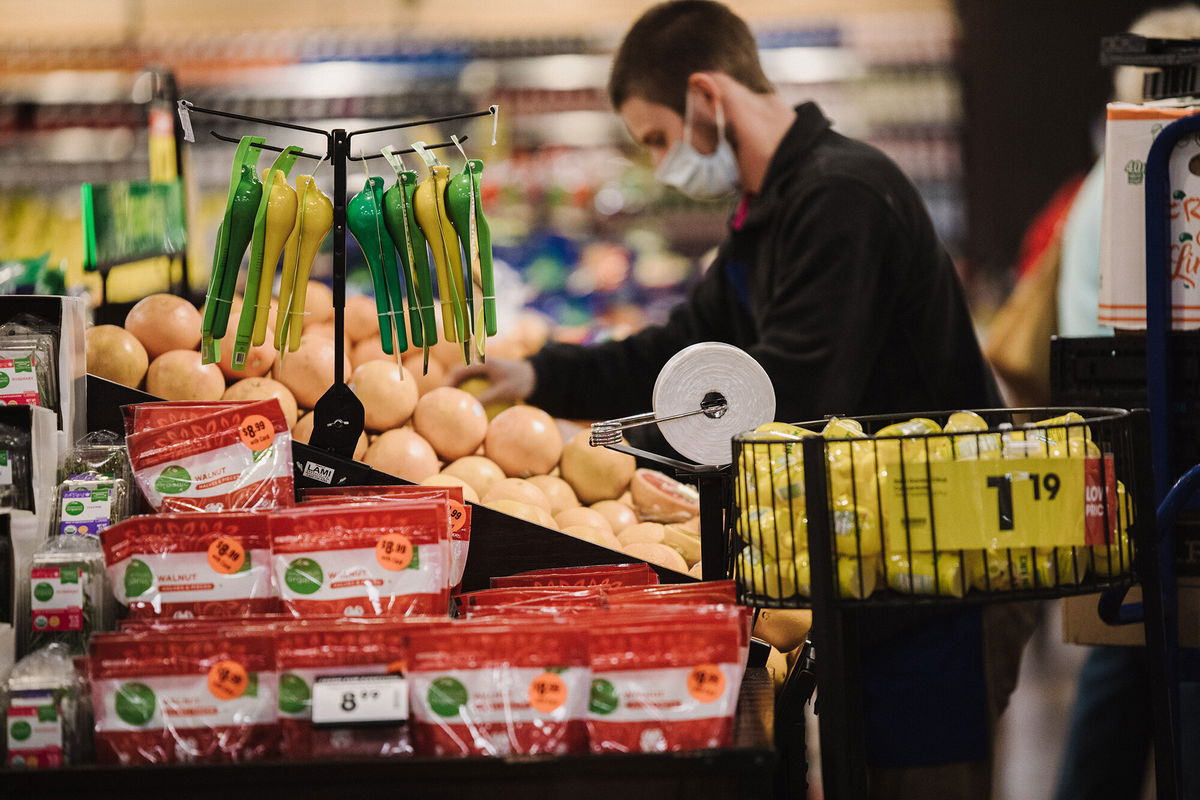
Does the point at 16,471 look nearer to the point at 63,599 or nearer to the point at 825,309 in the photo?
the point at 63,599

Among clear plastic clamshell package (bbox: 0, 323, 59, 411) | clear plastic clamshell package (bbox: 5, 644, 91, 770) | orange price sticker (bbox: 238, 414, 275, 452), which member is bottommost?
clear plastic clamshell package (bbox: 5, 644, 91, 770)

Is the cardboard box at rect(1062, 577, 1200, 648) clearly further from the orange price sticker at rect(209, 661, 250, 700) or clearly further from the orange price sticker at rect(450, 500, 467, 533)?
the orange price sticker at rect(209, 661, 250, 700)

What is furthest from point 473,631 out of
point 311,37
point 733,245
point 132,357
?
point 311,37

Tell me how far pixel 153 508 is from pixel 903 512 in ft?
3.52

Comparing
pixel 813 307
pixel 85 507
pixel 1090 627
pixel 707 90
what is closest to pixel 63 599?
pixel 85 507

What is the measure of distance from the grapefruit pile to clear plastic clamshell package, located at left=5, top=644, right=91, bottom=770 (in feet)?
2.76

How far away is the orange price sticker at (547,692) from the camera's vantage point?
4.57 ft

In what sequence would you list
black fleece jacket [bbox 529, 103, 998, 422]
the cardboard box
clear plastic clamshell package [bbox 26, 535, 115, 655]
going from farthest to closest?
1. black fleece jacket [bbox 529, 103, 998, 422]
2. the cardboard box
3. clear plastic clamshell package [bbox 26, 535, 115, 655]

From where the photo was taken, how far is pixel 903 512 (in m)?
1.43

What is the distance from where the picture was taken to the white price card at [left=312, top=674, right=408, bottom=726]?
1367 mm

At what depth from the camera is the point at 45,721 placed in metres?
1.42

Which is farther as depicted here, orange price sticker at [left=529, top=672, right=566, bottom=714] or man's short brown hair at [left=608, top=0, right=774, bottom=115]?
man's short brown hair at [left=608, top=0, right=774, bottom=115]

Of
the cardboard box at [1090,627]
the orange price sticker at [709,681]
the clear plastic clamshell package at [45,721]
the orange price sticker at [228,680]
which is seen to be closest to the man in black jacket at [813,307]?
the cardboard box at [1090,627]

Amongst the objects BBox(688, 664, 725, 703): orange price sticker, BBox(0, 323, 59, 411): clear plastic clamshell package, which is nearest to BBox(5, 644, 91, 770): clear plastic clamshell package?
BBox(0, 323, 59, 411): clear plastic clamshell package
